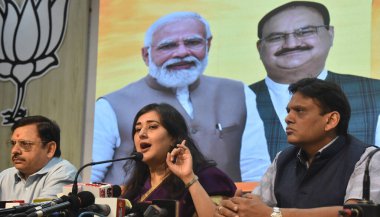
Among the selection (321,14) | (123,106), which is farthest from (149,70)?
(321,14)

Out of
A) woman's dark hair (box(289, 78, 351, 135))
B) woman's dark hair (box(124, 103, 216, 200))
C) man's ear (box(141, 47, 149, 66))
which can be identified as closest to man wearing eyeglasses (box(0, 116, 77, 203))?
woman's dark hair (box(124, 103, 216, 200))

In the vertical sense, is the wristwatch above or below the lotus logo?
below

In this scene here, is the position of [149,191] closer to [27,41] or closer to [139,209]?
[139,209]

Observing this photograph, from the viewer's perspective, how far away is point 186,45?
414cm

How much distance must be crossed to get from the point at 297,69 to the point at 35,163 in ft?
5.44

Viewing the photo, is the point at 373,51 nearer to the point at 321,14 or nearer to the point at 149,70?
the point at 321,14

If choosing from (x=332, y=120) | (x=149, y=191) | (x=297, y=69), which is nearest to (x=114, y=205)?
(x=149, y=191)

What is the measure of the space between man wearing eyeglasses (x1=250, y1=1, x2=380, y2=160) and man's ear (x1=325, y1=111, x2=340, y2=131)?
1.03m

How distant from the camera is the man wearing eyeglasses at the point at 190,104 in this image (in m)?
3.94

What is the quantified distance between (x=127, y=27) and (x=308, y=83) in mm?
2087

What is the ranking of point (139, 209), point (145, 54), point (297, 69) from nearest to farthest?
point (139, 209)
point (297, 69)
point (145, 54)

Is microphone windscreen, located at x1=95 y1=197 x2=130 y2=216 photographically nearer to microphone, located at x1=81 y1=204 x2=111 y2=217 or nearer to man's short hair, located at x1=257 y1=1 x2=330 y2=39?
microphone, located at x1=81 y1=204 x2=111 y2=217

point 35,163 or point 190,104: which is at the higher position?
point 190,104

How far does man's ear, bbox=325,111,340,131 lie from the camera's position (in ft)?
8.36
